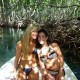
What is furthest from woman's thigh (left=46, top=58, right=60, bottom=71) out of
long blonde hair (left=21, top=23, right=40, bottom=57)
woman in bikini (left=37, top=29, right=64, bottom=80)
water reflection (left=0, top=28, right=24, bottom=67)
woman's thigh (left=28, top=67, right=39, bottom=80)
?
water reflection (left=0, top=28, right=24, bottom=67)

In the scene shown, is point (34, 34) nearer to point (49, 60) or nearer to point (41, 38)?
point (41, 38)

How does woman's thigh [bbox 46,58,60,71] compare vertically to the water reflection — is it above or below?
above

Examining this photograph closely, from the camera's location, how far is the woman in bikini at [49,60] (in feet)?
14.7

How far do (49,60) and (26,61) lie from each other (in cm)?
36

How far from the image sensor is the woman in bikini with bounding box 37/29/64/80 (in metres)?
4.47

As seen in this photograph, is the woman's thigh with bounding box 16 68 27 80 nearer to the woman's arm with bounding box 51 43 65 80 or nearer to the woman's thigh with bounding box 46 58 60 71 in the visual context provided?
the woman's thigh with bounding box 46 58 60 71

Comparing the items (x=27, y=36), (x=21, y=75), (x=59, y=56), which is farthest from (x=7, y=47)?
(x=59, y=56)

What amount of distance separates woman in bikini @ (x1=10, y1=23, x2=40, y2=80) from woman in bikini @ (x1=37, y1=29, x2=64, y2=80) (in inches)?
5.4

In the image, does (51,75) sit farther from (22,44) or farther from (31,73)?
(22,44)

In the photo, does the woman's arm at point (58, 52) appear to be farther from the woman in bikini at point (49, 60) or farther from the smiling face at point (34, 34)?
the smiling face at point (34, 34)

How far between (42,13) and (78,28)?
25.5m

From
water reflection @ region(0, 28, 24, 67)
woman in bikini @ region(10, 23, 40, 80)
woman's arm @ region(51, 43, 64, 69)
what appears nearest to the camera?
woman's arm @ region(51, 43, 64, 69)

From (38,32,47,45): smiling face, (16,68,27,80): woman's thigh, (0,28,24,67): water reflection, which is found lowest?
(0,28,24,67): water reflection

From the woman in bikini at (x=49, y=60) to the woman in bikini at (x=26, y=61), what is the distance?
0.45 ft
